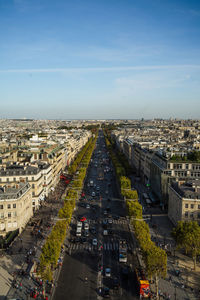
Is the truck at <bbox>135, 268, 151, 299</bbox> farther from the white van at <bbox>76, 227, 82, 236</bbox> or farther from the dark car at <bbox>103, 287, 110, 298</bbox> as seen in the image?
the white van at <bbox>76, 227, 82, 236</bbox>

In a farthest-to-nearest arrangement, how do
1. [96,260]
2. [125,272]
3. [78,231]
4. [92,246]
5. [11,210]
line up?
[78,231] < [11,210] < [92,246] < [96,260] < [125,272]

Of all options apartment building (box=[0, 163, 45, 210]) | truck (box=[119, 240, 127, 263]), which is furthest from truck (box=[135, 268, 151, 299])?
apartment building (box=[0, 163, 45, 210])

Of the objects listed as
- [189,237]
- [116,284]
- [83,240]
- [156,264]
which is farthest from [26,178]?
[189,237]

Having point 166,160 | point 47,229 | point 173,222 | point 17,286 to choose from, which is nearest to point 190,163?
point 166,160

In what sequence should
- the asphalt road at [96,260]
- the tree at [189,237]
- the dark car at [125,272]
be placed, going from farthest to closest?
the tree at [189,237]
the dark car at [125,272]
the asphalt road at [96,260]

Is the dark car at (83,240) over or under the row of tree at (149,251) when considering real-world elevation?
under

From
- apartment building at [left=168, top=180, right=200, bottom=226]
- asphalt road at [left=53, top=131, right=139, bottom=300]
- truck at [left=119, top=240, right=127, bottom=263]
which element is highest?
apartment building at [left=168, top=180, right=200, bottom=226]

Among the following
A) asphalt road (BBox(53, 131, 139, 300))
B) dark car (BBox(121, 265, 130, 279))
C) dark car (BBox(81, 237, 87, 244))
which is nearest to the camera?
asphalt road (BBox(53, 131, 139, 300))

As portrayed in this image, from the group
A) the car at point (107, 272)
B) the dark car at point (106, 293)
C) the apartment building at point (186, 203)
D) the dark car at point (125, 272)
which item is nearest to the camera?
the dark car at point (106, 293)

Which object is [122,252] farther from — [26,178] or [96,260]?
[26,178]

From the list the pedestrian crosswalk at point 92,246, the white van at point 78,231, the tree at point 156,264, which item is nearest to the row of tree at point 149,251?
the tree at point 156,264

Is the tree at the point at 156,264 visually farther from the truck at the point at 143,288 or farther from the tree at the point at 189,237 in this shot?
the tree at the point at 189,237
